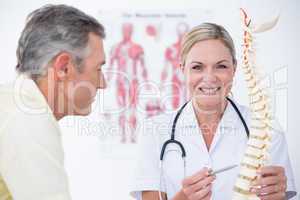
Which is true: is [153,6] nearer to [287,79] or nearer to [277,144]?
[287,79]

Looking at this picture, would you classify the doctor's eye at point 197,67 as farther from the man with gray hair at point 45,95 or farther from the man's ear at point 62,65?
the man's ear at point 62,65

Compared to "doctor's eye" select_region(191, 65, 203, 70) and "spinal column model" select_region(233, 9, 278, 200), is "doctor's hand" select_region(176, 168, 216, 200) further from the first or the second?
"doctor's eye" select_region(191, 65, 203, 70)

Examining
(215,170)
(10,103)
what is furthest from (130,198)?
(10,103)

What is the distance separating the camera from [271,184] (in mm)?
1455

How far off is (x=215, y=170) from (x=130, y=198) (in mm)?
414

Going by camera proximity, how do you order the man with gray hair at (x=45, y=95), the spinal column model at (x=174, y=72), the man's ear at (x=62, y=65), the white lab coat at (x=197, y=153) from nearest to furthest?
the man with gray hair at (x=45, y=95) < the man's ear at (x=62, y=65) < the white lab coat at (x=197, y=153) < the spinal column model at (x=174, y=72)

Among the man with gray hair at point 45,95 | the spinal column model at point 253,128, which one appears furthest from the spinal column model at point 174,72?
the spinal column model at point 253,128

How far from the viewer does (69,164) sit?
5.80ft

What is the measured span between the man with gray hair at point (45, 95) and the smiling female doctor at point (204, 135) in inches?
13.0

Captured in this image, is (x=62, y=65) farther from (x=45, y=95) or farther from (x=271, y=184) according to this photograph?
(x=271, y=184)

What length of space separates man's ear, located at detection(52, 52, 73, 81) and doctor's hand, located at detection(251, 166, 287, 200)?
2.32ft

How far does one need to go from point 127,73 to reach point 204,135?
1.40 feet

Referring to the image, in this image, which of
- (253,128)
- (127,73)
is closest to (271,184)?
(253,128)

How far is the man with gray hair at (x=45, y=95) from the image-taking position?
106 centimetres
